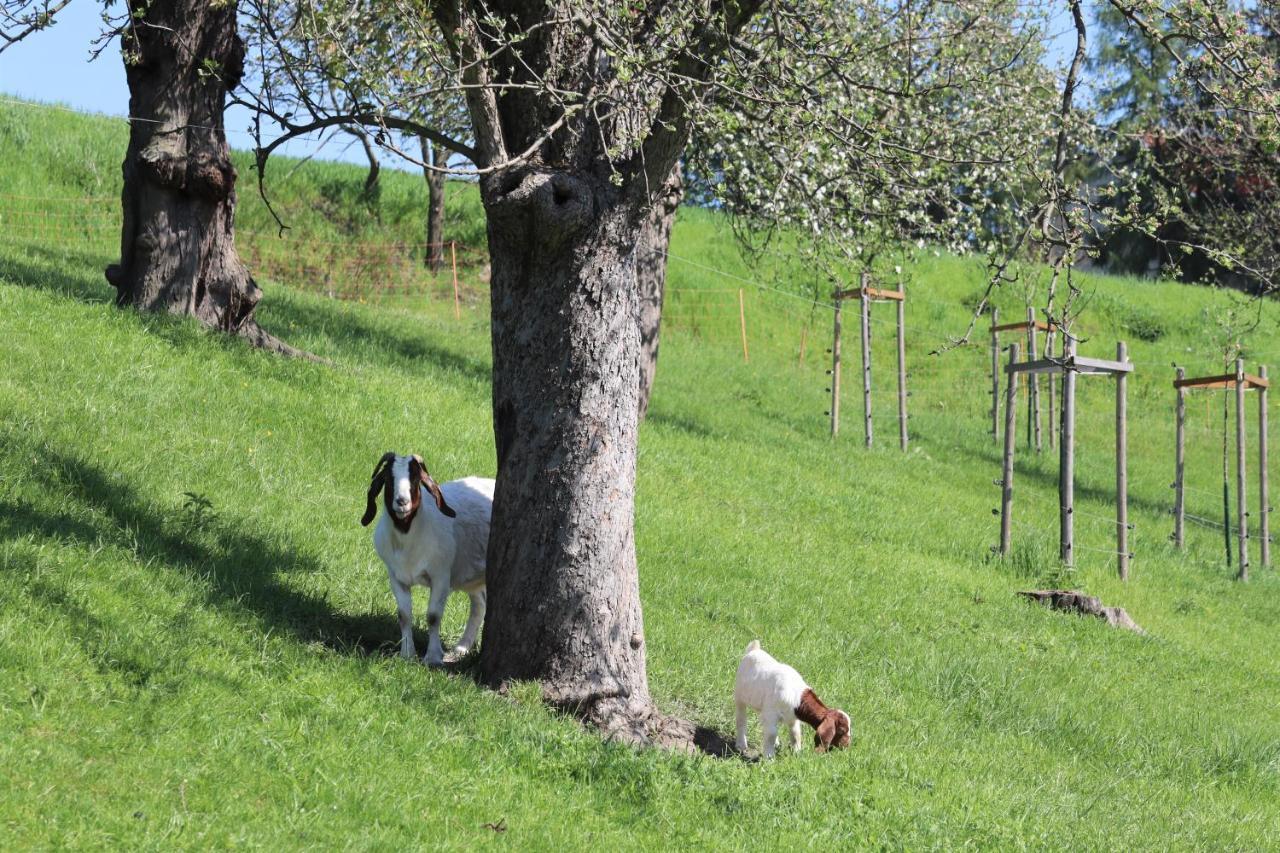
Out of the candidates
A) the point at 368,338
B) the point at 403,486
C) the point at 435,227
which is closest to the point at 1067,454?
the point at 403,486

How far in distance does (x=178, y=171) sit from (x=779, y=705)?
11.0 meters

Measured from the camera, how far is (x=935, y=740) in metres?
10.1

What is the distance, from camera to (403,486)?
906 cm

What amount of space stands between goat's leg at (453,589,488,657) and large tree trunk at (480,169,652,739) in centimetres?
100

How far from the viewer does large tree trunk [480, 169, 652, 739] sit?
344 inches

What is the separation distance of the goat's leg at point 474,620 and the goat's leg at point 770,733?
236cm

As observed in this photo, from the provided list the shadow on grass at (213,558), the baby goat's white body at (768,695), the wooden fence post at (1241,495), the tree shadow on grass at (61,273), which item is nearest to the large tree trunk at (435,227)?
the tree shadow on grass at (61,273)

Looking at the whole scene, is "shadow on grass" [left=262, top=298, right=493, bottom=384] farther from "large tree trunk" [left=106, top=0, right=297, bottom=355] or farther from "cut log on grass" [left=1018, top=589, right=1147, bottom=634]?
"cut log on grass" [left=1018, top=589, right=1147, bottom=634]

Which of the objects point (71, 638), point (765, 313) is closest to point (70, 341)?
point (71, 638)

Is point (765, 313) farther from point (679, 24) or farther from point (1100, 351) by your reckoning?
point (679, 24)

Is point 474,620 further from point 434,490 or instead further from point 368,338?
point 368,338

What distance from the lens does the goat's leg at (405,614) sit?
361 inches

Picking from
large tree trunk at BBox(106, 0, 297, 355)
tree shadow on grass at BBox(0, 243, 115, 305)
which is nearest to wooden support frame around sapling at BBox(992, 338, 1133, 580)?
large tree trunk at BBox(106, 0, 297, 355)

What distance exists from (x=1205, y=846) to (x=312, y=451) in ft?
29.3
